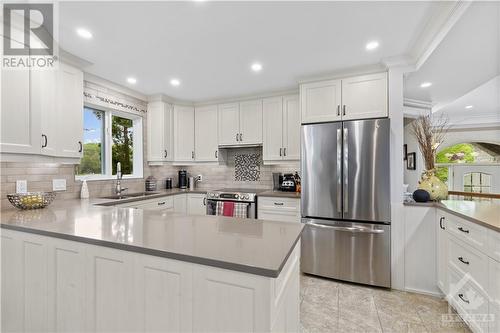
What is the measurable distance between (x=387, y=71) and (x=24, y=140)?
349 centimetres

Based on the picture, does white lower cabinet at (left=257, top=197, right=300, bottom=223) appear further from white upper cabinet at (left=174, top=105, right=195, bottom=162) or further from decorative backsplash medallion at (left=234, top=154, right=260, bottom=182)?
white upper cabinet at (left=174, top=105, right=195, bottom=162)

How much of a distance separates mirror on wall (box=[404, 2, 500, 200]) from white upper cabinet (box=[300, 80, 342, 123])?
2.77 ft

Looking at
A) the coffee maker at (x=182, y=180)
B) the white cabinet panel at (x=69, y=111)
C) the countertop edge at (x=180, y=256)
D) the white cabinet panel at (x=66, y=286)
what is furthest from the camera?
the coffee maker at (x=182, y=180)

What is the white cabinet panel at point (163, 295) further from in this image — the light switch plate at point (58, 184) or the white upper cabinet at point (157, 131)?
the white upper cabinet at point (157, 131)

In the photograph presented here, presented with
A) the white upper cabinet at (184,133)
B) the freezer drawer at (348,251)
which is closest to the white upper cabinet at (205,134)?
the white upper cabinet at (184,133)

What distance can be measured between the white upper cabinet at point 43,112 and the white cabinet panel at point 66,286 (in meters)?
1.01

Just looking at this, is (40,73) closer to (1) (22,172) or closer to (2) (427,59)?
(1) (22,172)

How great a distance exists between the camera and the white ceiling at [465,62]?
1.64 m

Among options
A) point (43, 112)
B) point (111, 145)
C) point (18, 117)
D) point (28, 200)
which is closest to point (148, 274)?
point (28, 200)

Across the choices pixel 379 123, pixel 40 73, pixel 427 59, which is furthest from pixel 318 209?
pixel 40 73

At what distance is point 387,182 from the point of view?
235cm

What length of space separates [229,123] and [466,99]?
165 inches

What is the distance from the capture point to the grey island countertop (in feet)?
3.10
